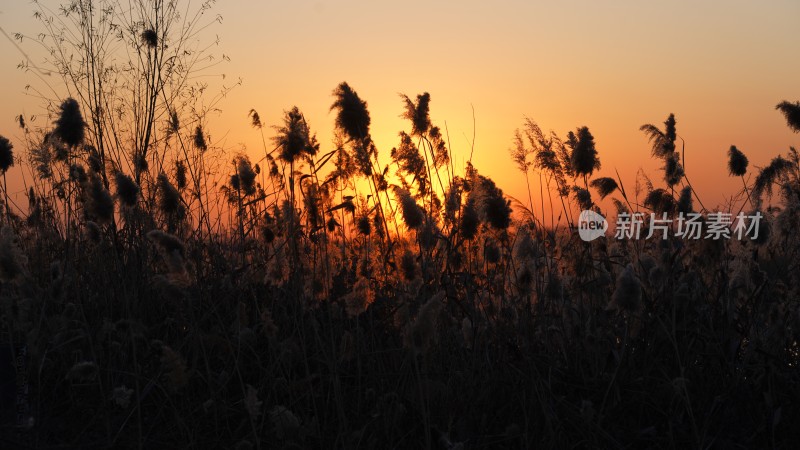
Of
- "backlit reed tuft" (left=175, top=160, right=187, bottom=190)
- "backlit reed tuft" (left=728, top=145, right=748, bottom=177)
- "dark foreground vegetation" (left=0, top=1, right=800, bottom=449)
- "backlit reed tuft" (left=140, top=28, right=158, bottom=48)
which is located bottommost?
"dark foreground vegetation" (left=0, top=1, right=800, bottom=449)

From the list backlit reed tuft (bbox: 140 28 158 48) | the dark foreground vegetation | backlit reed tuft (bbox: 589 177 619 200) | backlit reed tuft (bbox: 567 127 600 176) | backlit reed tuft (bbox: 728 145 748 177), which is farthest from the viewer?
backlit reed tuft (bbox: 140 28 158 48)

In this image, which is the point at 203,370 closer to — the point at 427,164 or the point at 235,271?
the point at 235,271

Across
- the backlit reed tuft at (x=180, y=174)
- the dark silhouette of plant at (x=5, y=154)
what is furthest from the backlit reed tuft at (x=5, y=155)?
the backlit reed tuft at (x=180, y=174)

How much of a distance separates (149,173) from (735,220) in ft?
13.7

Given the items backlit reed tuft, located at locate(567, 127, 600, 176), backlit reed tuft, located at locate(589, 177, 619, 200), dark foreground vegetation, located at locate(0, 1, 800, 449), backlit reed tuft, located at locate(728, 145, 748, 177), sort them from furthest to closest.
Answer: backlit reed tuft, located at locate(728, 145, 748, 177) → backlit reed tuft, located at locate(589, 177, 619, 200) → backlit reed tuft, located at locate(567, 127, 600, 176) → dark foreground vegetation, located at locate(0, 1, 800, 449)

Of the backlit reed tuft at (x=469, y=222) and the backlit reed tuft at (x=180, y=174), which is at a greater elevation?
the backlit reed tuft at (x=180, y=174)

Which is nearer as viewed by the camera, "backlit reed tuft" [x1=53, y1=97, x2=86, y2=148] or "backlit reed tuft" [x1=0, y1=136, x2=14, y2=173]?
"backlit reed tuft" [x1=53, y1=97, x2=86, y2=148]

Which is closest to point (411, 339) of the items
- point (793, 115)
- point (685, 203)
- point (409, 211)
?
point (409, 211)

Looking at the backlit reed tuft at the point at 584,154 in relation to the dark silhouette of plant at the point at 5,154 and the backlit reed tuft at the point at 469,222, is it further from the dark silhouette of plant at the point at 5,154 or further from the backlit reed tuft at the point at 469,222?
the dark silhouette of plant at the point at 5,154

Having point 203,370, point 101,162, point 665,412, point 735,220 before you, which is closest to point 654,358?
point 665,412

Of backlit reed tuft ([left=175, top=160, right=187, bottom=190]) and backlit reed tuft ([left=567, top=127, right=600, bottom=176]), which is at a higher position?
backlit reed tuft ([left=175, top=160, right=187, bottom=190])

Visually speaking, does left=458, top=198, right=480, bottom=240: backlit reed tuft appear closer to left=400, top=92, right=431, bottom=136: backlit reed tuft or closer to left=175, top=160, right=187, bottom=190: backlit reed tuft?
left=400, top=92, right=431, bottom=136: backlit reed tuft

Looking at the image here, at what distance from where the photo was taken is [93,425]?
3580mm

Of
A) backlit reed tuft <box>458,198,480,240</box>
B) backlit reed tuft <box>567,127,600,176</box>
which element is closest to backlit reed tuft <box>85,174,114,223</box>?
backlit reed tuft <box>458,198,480,240</box>
